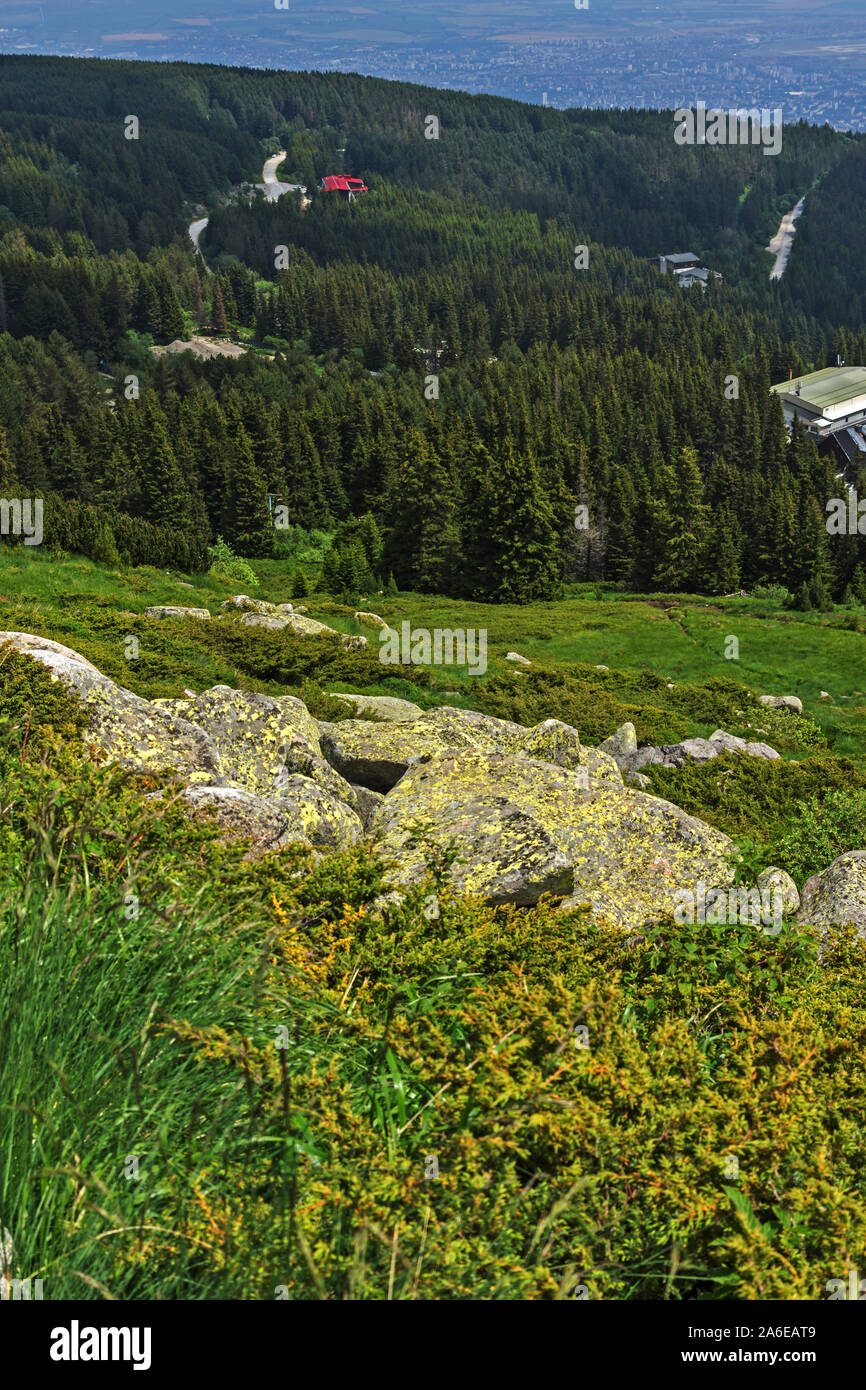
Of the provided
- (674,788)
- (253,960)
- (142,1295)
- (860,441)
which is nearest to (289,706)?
(674,788)

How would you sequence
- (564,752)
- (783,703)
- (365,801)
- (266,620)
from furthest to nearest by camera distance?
(783,703) < (266,620) < (564,752) < (365,801)

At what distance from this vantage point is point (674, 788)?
67.4 feet

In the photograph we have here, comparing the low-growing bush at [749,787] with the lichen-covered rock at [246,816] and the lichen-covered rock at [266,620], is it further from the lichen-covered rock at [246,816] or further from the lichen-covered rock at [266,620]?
the lichen-covered rock at [266,620]

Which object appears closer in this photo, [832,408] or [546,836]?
[546,836]

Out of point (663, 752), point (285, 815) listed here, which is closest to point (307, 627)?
point (663, 752)

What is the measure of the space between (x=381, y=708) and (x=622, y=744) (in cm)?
629

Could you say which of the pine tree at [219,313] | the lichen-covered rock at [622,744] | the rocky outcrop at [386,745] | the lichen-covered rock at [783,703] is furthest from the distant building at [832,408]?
the rocky outcrop at [386,745]

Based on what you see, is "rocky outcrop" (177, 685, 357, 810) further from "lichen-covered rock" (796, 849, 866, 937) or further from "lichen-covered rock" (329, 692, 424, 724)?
"lichen-covered rock" (796, 849, 866, 937)

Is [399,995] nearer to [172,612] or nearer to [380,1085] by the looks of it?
[380,1085]

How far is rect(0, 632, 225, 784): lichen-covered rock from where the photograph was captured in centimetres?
1227

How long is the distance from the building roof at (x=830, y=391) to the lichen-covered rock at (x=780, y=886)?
154 meters

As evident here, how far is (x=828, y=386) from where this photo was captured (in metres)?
162
